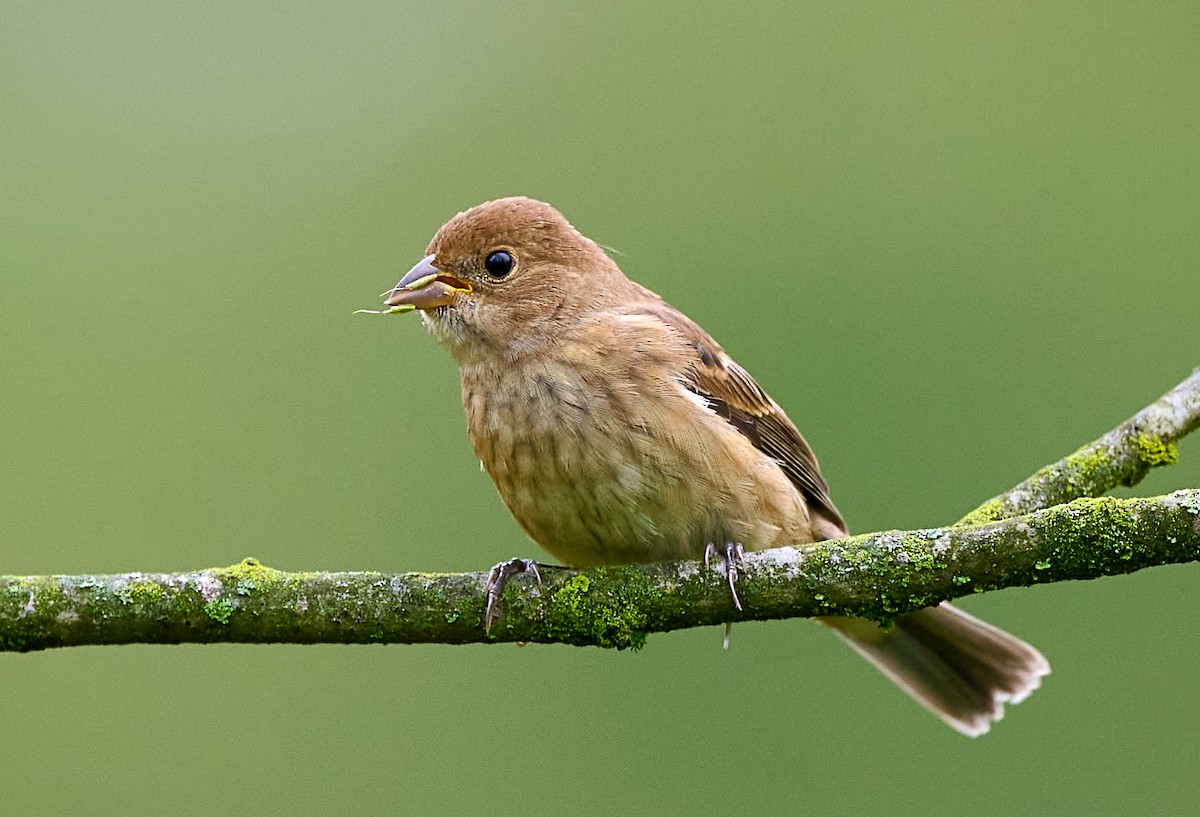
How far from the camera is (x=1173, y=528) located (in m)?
3.39

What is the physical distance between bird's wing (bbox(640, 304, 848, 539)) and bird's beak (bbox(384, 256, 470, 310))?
2.33ft

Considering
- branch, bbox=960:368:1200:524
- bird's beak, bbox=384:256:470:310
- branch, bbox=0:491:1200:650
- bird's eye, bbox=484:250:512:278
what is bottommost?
branch, bbox=0:491:1200:650

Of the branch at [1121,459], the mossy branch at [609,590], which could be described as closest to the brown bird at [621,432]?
the mossy branch at [609,590]

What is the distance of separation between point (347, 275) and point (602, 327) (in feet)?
11.0

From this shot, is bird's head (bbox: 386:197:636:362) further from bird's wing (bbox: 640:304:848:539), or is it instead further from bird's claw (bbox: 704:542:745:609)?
bird's claw (bbox: 704:542:745:609)

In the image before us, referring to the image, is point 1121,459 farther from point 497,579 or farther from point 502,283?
point 502,283

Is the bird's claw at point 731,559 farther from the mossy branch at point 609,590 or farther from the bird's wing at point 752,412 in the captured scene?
the bird's wing at point 752,412

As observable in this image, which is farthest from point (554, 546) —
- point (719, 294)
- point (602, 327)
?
point (719, 294)

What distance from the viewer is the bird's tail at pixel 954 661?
5.58m

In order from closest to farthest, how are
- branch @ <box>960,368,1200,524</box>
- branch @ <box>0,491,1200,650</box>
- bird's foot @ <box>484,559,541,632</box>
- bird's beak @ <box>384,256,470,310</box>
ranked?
branch @ <box>0,491,1200,650</box>, bird's foot @ <box>484,559,541,632</box>, branch @ <box>960,368,1200,524</box>, bird's beak @ <box>384,256,470,310</box>

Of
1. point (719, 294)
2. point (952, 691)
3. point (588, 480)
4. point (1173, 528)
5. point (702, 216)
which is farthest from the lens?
point (702, 216)

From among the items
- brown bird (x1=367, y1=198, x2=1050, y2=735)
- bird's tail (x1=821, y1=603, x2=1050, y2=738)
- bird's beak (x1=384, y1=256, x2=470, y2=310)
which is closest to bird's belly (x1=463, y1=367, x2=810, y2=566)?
brown bird (x1=367, y1=198, x2=1050, y2=735)

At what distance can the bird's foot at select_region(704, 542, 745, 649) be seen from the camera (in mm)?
3936

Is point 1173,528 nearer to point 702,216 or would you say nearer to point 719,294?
point 719,294
